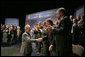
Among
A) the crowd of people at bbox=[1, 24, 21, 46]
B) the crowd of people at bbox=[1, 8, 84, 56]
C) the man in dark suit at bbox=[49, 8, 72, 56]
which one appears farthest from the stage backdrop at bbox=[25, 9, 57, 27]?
the man in dark suit at bbox=[49, 8, 72, 56]

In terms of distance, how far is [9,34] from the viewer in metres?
8.28

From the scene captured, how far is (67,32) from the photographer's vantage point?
2.21 metres

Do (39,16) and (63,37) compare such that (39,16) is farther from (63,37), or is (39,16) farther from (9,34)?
(63,37)

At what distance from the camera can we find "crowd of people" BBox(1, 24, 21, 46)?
764 cm

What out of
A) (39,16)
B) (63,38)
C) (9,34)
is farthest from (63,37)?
(9,34)

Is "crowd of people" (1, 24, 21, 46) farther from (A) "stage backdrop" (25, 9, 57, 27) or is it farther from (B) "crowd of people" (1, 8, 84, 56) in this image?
(B) "crowd of people" (1, 8, 84, 56)

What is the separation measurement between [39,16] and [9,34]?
2.73 meters

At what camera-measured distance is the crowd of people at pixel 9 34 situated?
7.64 m

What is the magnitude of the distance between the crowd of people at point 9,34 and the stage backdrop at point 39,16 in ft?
5.16

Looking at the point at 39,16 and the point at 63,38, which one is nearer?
the point at 63,38

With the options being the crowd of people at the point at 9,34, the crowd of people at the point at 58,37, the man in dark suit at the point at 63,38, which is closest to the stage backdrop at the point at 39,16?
the crowd of people at the point at 9,34

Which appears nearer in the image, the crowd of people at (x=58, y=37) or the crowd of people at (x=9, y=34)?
the crowd of people at (x=58, y=37)

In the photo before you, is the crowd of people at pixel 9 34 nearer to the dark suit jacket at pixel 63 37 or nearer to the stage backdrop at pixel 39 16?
the stage backdrop at pixel 39 16

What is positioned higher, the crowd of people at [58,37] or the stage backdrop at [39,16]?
the stage backdrop at [39,16]
